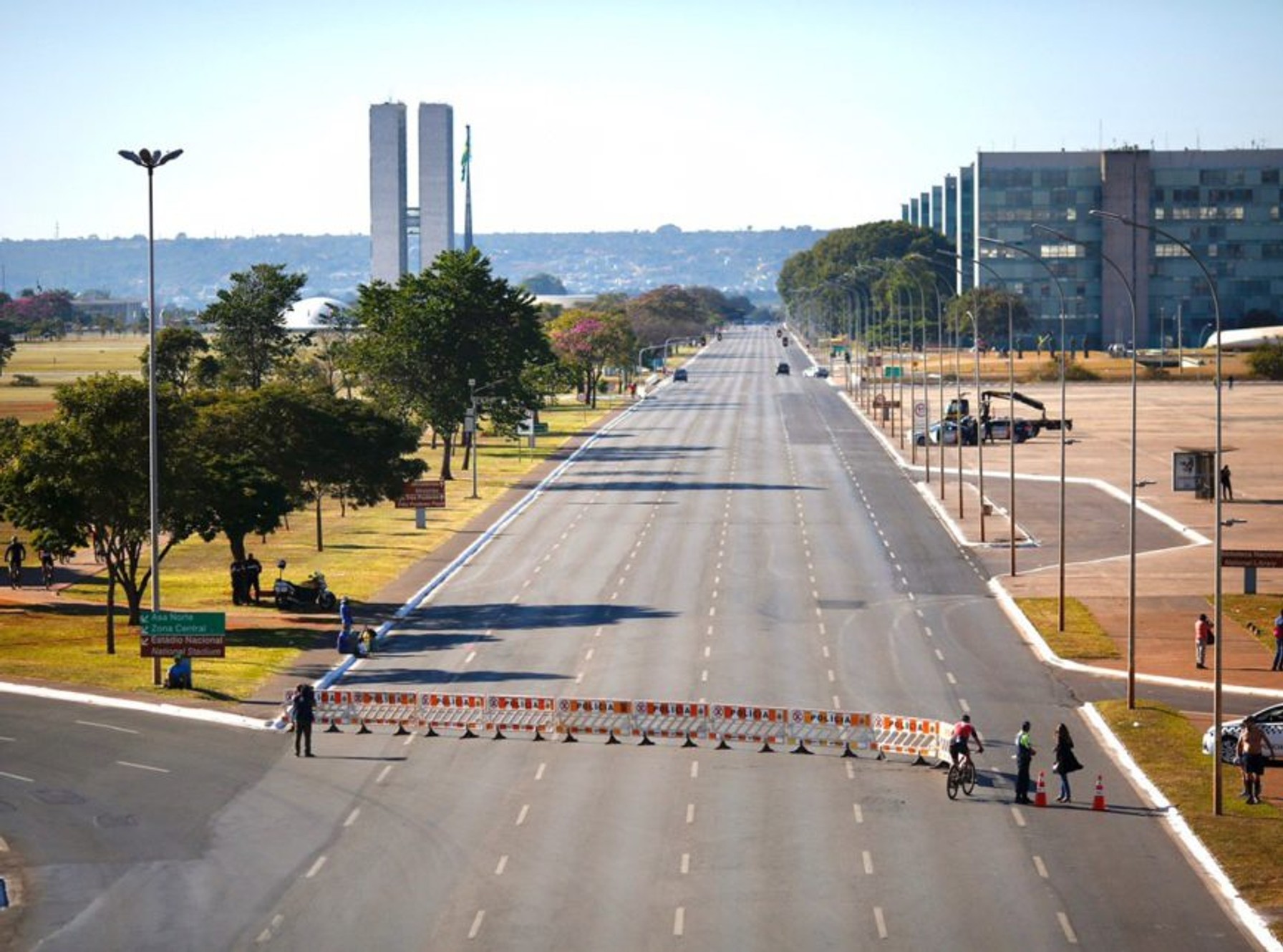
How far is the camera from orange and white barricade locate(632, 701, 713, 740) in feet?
158

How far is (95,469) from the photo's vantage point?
5966 cm

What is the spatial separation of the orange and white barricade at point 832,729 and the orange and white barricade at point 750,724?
265 mm

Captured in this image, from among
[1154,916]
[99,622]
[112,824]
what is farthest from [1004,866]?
[99,622]

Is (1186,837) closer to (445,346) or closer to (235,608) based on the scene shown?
(235,608)

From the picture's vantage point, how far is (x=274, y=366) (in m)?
153

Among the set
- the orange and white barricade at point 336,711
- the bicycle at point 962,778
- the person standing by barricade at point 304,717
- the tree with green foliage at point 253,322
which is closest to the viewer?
the bicycle at point 962,778

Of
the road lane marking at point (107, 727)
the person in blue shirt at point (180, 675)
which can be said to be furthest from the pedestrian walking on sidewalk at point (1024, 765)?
the person in blue shirt at point (180, 675)

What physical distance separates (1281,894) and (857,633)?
27.9 m

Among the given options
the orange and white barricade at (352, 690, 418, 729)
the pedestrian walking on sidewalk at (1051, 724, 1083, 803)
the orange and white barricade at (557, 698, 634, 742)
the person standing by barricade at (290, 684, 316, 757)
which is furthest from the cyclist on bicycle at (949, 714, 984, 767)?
the person standing by barricade at (290, 684, 316, 757)

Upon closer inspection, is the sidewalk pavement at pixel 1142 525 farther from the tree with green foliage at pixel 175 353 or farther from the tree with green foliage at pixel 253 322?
the tree with green foliage at pixel 175 353

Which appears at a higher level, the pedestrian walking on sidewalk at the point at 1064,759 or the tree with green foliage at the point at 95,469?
the tree with green foliage at the point at 95,469

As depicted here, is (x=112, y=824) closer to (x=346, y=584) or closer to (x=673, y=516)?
(x=346, y=584)

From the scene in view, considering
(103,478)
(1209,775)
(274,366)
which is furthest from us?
(274,366)

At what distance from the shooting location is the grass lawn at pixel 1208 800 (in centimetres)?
3588
